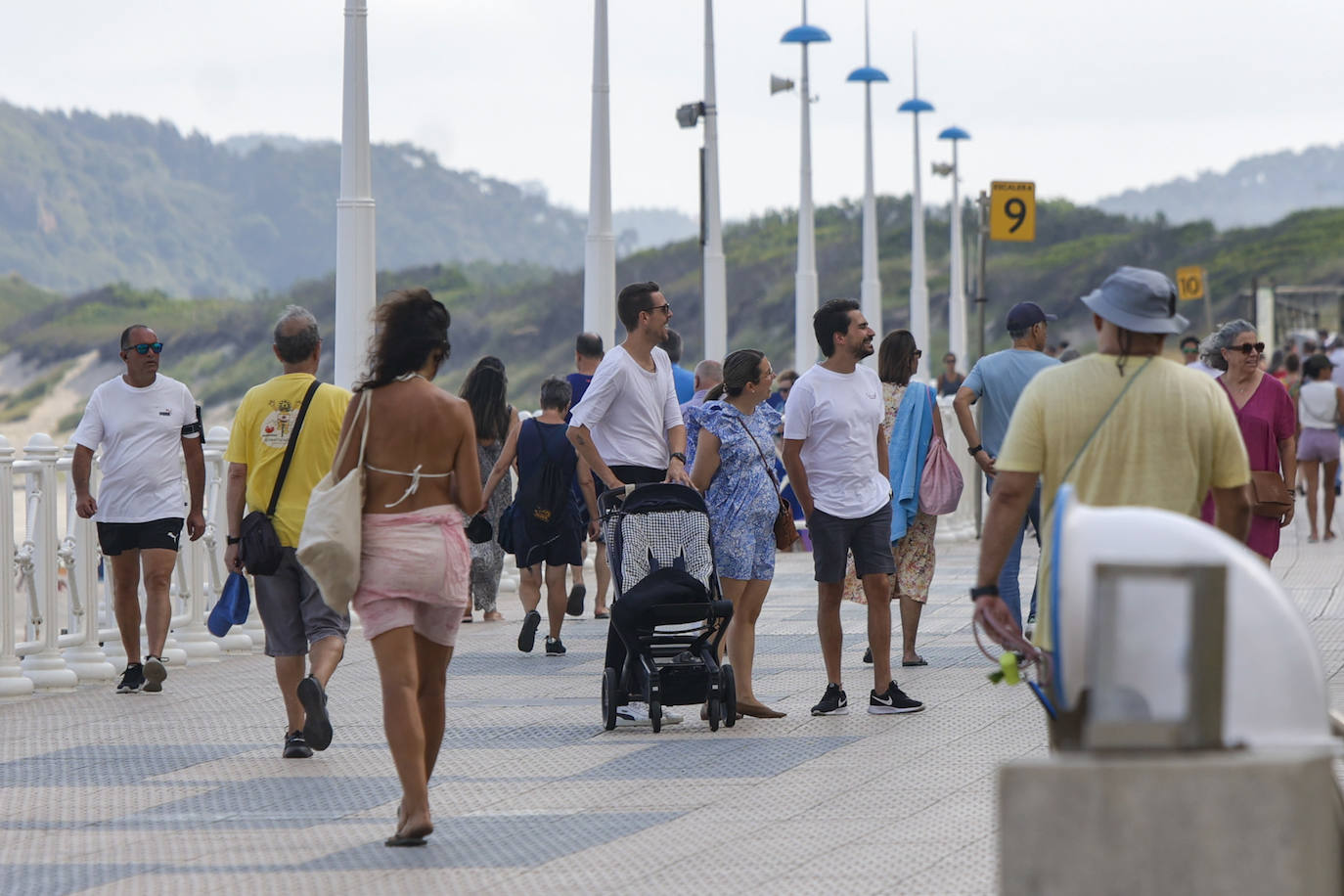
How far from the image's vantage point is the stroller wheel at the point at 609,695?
27.9ft

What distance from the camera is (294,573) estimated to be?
26.2ft

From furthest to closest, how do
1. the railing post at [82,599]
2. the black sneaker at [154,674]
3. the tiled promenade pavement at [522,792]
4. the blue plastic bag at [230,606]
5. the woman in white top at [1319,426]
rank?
the woman in white top at [1319,426] → the railing post at [82,599] → the black sneaker at [154,674] → the blue plastic bag at [230,606] → the tiled promenade pavement at [522,792]

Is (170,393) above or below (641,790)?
above

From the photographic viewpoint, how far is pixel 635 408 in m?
9.31

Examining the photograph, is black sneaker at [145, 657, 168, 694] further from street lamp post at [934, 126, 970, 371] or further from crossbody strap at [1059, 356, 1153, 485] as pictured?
street lamp post at [934, 126, 970, 371]

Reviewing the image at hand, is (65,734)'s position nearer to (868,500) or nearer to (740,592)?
(740,592)

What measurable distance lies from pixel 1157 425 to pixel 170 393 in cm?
633

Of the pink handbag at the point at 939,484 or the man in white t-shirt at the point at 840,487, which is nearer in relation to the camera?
the man in white t-shirt at the point at 840,487

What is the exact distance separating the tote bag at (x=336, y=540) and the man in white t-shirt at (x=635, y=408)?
9.67ft

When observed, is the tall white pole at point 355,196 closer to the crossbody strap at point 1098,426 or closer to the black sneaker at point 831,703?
the black sneaker at point 831,703

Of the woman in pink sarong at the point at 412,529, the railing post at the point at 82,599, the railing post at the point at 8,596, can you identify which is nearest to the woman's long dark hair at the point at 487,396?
the railing post at the point at 82,599

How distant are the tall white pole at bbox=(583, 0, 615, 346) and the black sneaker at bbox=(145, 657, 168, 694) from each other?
6045 mm

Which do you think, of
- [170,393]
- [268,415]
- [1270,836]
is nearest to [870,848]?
[1270,836]

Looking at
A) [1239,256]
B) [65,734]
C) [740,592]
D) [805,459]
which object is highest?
[1239,256]
